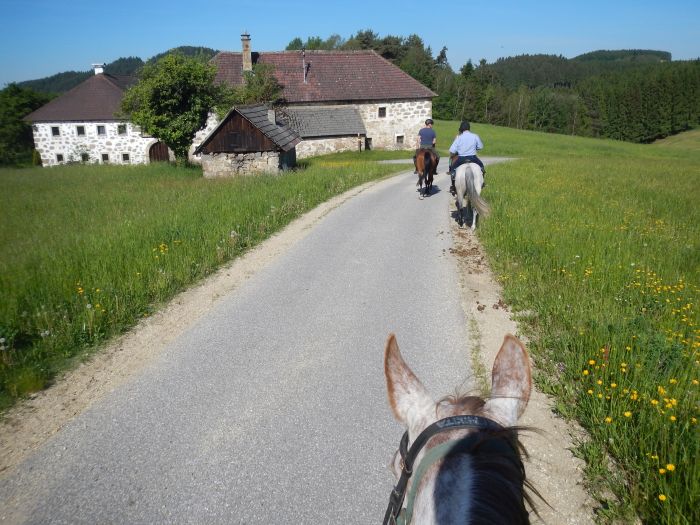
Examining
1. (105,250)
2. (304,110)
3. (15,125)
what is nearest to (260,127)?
(105,250)

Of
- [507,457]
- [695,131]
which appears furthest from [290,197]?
[695,131]

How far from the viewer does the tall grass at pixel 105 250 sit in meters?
5.67

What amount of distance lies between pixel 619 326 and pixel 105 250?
8457mm

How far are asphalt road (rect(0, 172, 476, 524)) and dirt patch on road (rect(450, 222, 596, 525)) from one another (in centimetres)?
25

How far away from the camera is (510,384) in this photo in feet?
6.59

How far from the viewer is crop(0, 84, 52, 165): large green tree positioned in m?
48.3

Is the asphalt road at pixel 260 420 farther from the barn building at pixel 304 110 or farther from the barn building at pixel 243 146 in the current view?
the barn building at pixel 304 110

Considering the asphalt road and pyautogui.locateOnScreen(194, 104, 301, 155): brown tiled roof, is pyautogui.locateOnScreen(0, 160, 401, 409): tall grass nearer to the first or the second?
the asphalt road

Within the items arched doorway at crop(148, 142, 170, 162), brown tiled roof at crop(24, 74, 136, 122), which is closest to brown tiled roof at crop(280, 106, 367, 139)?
arched doorway at crop(148, 142, 170, 162)

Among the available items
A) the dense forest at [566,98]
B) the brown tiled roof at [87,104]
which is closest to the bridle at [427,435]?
the brown tiled roof at [87,104]

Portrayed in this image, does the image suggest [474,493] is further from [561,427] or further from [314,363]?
[314,363]

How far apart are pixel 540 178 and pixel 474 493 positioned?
20.4 metres

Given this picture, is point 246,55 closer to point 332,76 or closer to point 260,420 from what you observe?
point 332,76

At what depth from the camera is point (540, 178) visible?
1970 cm
